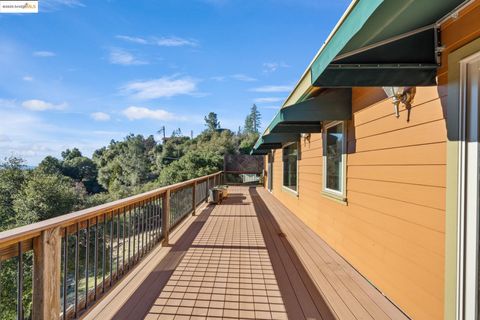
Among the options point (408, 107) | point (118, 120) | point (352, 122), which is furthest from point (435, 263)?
point (118, 120)

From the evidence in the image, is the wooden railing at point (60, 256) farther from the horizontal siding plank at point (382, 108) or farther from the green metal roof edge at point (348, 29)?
the horizontal siding plank at point (382, 108)

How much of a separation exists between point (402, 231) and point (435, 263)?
422 mm

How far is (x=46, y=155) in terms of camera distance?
46.1 metres

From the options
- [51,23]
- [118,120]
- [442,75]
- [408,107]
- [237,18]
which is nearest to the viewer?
[442,75]

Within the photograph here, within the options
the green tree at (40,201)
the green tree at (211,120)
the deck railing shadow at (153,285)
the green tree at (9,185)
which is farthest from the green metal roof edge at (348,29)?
the green tree at (211,120)

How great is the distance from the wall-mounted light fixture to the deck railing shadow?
273cm

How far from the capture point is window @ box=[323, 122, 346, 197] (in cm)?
376

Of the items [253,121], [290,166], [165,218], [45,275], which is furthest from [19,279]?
[253,121]

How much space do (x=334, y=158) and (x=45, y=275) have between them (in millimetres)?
3642

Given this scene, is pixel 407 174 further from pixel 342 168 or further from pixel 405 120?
pixel 342 168

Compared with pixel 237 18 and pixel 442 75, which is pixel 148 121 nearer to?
pixel 237 18

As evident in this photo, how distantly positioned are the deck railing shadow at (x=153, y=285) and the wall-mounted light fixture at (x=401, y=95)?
2.73m

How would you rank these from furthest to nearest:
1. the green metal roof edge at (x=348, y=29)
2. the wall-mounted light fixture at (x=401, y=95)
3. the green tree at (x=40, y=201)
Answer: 1. the green tree at (x=40, y=201)
2. the wall-mounted light fixture at (x=401, y=95)
3. the green metal roof edge at (x=348, y=29)

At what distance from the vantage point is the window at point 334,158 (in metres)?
3.76
